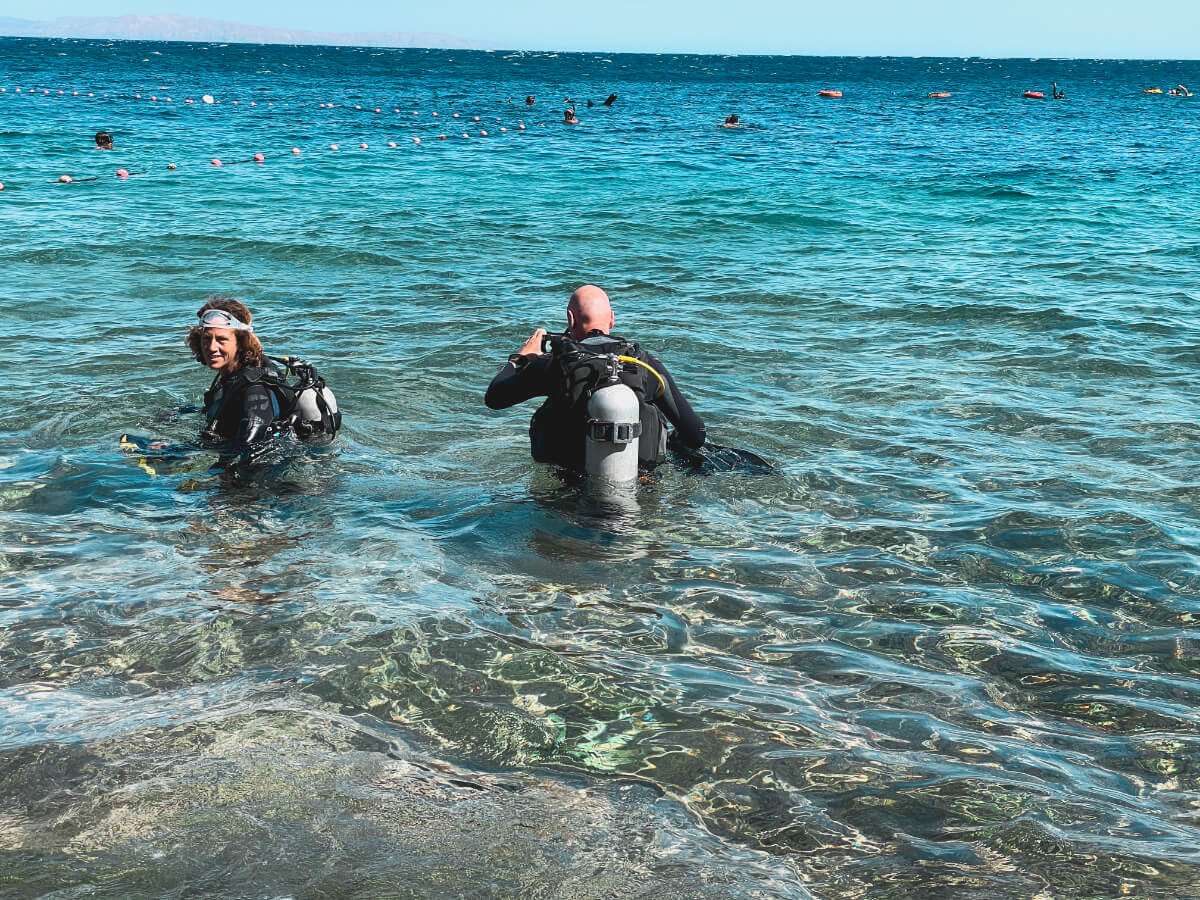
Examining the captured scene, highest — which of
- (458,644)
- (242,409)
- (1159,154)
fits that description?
(1159,154)

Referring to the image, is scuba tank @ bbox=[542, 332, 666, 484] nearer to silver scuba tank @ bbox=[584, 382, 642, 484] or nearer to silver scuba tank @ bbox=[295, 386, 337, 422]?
silver scuba tank @ bbox=[584, 382, 642, 484]

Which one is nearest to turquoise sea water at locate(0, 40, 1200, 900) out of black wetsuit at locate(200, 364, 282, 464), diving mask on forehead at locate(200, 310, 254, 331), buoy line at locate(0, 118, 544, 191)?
black wetsuit at locate(200, 364, 282, 464)

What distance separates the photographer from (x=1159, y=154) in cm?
3409

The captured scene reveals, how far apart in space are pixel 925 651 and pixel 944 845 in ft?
5.73

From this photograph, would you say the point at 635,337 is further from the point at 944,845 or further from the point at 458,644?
the point at 944,845

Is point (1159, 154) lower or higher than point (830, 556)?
higher

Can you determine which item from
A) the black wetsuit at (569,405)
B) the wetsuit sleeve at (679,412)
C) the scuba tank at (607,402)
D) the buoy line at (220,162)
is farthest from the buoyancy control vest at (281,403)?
the buoy line at (220,162)

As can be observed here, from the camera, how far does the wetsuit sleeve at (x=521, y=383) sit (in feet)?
22.9

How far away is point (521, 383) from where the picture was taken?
7.02 metres

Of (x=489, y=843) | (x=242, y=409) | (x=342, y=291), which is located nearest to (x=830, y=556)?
(x=489, y=843)

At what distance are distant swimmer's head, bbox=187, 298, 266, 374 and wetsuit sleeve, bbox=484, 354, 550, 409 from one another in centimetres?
181

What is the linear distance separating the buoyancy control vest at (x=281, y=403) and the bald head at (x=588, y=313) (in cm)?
193

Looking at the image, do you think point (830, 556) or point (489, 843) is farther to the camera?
point (830, 556)

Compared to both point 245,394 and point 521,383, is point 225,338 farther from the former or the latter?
point 521,383
